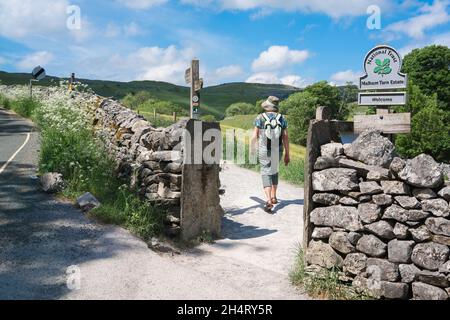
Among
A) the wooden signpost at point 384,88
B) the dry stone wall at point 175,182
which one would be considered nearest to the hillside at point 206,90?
the dry stone wall at point 175,182

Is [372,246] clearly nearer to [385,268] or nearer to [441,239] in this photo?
[385,268]

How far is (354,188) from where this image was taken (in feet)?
17.0

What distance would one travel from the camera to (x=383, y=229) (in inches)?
192

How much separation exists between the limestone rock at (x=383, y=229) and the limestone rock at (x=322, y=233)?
542 millimetres

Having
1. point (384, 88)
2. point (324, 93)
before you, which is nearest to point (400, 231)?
point (384, 88)

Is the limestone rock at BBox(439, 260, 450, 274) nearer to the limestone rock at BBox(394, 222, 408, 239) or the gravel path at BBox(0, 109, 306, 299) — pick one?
the limestone rock at BBox(394, 222, 408, 239)

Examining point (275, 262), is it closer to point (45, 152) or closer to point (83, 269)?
point (83, 269)

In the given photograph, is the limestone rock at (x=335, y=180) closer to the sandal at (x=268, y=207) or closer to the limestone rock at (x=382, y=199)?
the limestone rock at (x=382, y=199)

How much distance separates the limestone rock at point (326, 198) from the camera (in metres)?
5.32

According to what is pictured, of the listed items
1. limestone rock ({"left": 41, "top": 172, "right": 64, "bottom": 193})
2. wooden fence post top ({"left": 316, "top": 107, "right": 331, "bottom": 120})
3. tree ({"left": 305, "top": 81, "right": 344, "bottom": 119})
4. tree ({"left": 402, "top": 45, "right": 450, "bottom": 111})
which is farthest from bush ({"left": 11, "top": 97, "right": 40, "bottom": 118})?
tree ({"left": 402, "top": 45, "right": 450, "bottom": 111})

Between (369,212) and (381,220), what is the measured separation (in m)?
0.15
